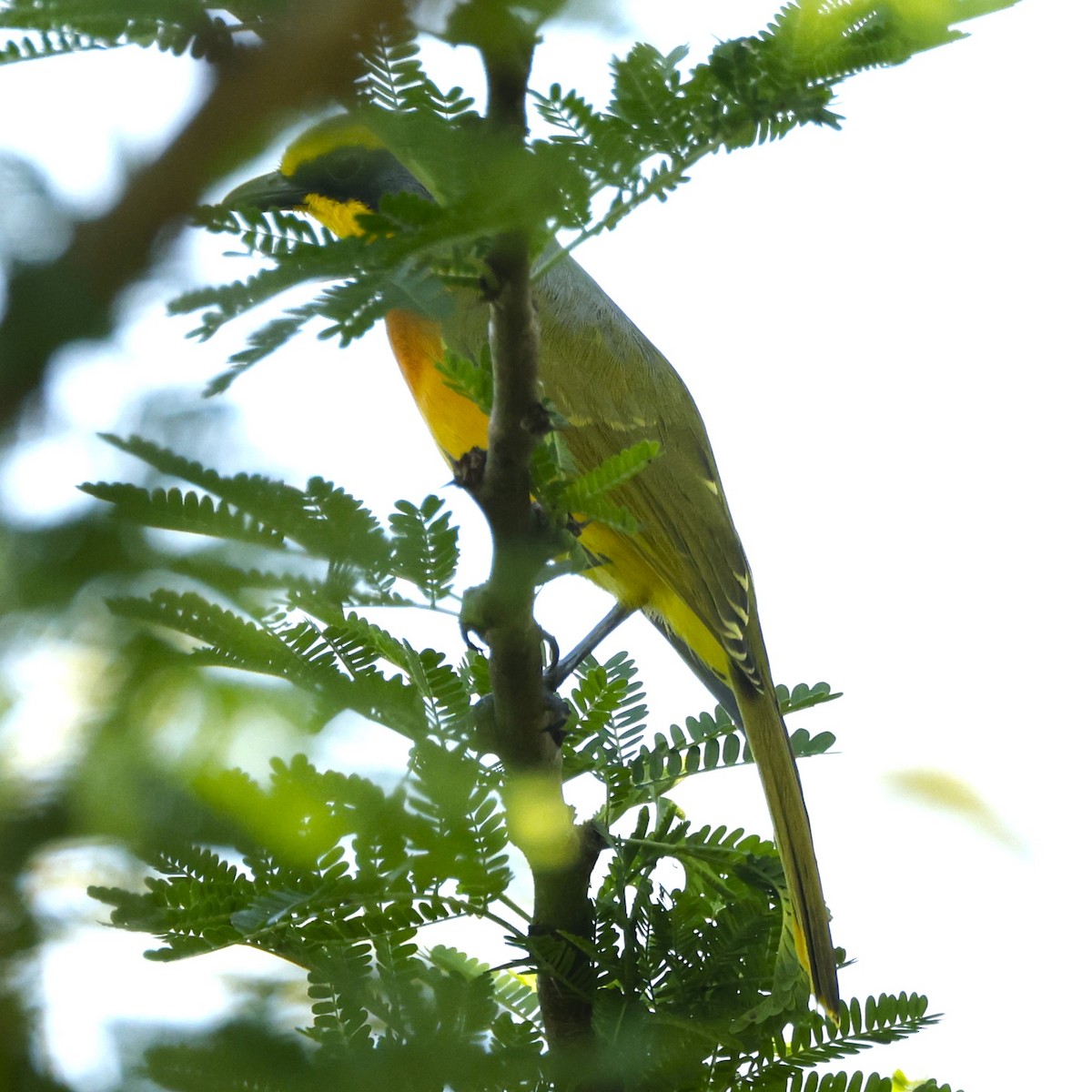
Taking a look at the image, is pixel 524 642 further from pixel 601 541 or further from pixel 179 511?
pixel 601 541

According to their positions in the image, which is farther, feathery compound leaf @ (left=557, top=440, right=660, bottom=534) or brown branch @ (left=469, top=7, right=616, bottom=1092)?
feathery compound leaf @ (left=557, top=440, right=660, bottom=534)

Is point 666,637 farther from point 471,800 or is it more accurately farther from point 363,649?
point 471,800

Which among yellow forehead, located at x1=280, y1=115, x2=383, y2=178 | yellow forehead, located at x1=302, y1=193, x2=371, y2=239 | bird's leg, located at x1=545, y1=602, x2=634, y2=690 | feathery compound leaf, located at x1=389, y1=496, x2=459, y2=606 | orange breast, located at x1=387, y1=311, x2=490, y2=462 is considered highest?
yellow forehead, located at x1=302, y1=193, x2=371, y2=239

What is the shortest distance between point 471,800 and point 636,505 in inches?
106

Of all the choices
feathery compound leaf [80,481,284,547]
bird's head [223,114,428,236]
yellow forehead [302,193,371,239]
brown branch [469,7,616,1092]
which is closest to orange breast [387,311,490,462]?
yellow forehead [302,193,371,239]

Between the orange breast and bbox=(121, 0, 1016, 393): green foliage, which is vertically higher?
the orange breast

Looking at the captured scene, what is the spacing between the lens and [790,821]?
8.90 ft

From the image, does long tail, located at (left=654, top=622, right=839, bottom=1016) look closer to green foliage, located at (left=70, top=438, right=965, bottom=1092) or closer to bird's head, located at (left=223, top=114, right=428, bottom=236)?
green foliage, located at (left=70, top=438, right=965, bottom=1092)

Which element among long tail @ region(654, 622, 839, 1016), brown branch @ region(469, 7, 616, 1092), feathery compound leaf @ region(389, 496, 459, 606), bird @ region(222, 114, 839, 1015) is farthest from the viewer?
bird @ region(222, 114, 839, 1015)

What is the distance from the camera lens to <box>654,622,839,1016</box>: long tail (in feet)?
6.40

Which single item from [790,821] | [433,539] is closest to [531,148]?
[433,539]

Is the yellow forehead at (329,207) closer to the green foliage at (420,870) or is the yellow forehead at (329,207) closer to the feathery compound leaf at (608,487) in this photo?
the green foliage at (420,870)

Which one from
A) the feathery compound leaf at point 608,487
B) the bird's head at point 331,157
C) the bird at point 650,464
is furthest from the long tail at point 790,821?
the bird's head at point 331,157

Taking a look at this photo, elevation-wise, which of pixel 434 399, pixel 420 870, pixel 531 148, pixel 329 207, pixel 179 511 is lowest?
pixel 420 870
